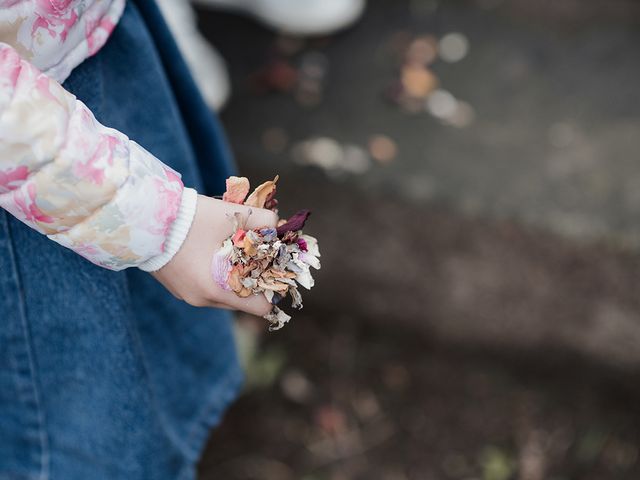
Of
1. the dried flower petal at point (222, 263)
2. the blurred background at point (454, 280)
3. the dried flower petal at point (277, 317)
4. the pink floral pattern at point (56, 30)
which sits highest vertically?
the pink floral pattern at point (56, 30)

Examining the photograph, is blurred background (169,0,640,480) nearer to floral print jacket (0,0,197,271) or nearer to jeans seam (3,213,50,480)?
jeans seam (3,213,50,480)

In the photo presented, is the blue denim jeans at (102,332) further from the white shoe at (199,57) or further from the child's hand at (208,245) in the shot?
the white shoe at (199,57)

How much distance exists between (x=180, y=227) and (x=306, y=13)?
1350 mm

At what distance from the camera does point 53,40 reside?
806 mm

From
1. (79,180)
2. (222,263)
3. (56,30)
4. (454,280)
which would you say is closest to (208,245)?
(222,263)

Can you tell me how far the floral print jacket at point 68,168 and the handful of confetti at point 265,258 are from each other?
5 cm

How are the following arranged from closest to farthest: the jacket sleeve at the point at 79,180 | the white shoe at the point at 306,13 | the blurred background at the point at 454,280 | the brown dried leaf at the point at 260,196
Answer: the jacket sleeve at the point at 79,180, the brown dried leaf at the point at 260,196, the blurred background at the point at 454,280, the white shoe at the point at 306,13

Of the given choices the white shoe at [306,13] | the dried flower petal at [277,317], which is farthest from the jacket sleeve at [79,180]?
the white shoe at [306,13]

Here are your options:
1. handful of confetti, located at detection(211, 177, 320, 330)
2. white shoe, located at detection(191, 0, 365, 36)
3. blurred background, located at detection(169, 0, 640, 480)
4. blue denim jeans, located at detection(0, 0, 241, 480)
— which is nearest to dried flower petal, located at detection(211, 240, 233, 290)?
handful of confetti, located at detection(211, 177, 320, 330)

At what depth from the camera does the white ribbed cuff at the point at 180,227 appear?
2.61 feet

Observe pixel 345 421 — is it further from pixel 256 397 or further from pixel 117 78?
pixel 117 78

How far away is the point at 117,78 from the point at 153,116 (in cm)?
7

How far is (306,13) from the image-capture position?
6.60 ft

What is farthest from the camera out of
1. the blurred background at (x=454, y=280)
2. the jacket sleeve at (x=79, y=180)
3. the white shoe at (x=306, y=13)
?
the white shoe at (x=306, y=13)
